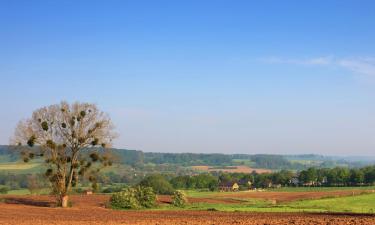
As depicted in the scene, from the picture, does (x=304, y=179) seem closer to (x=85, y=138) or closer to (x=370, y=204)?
(x=370, y=204)

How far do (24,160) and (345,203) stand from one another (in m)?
43.7

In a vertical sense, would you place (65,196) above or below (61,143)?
below

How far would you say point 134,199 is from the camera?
200ft

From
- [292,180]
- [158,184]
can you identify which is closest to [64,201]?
[158,184]

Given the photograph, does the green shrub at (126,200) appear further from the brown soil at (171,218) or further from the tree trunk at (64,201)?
the brown soil at (171,218)

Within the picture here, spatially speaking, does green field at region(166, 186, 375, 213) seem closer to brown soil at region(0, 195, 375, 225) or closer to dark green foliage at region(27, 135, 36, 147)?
brown soil at region(0, 195, 375, 225)

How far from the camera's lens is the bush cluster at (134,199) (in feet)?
198

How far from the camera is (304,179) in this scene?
150 m

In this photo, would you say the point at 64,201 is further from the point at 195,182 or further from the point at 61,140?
the point at 195,182

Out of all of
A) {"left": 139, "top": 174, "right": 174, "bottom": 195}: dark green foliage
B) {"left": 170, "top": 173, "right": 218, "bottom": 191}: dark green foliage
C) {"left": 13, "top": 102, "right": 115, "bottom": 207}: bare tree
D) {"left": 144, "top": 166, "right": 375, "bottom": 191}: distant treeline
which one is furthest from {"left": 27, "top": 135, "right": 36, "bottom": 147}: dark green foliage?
{"left": 170, "top": 173, "right": 218, "bottom": 191}: dark green foliage

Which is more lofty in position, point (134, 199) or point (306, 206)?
point (134, 199)

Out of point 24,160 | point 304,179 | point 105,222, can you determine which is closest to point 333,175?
point 304,179

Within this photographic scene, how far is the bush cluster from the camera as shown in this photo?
60.5m

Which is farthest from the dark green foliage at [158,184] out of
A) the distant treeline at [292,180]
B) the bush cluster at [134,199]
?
the bush cluster at [134,199]
